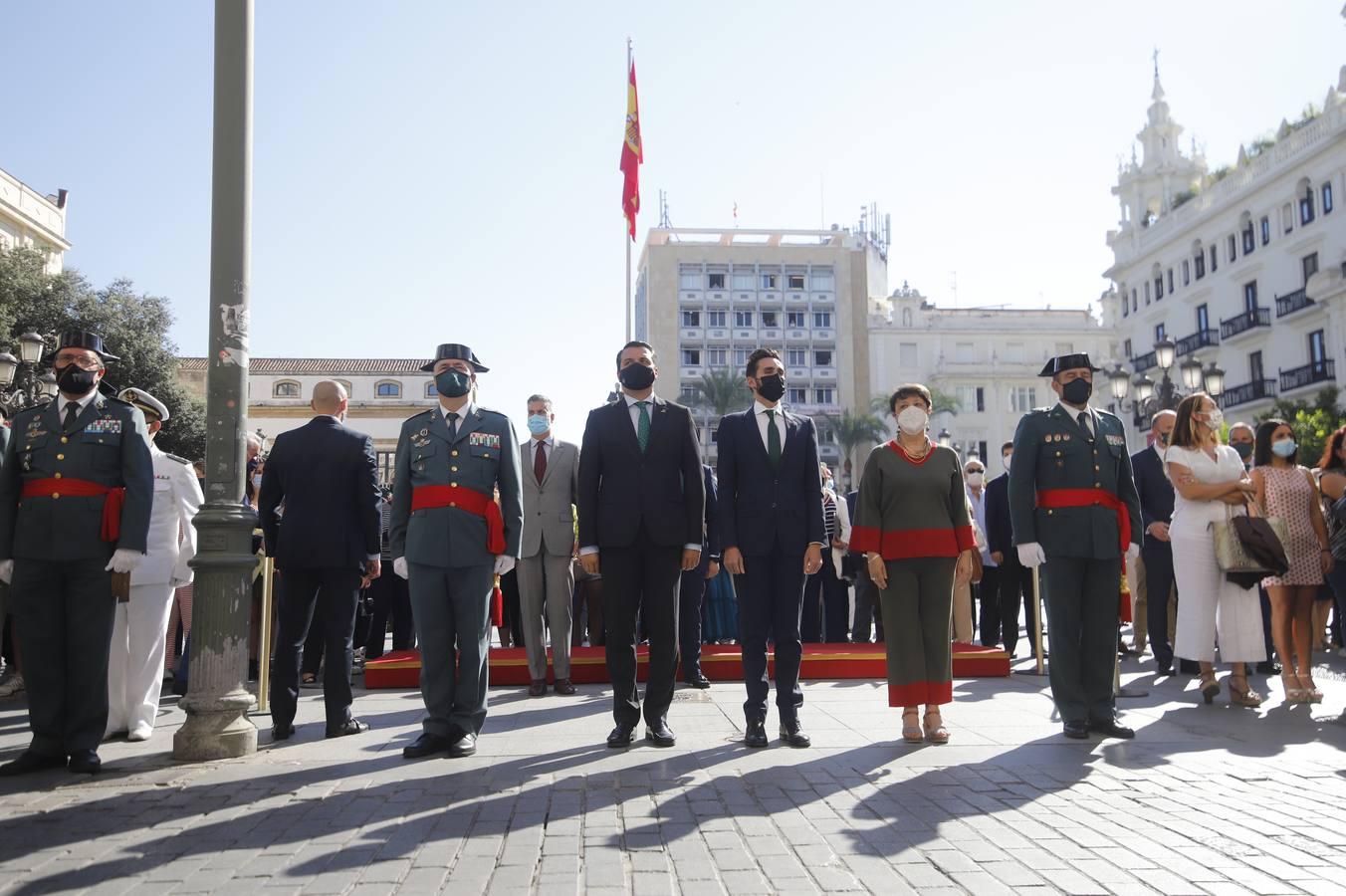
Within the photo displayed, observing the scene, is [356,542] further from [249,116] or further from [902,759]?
[902,759]

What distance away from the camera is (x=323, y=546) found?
6.86 meters

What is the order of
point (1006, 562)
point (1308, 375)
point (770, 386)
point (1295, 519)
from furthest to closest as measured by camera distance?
point (1308, 375) < point (1006, 562) < point (1295, 519) < point (770, 386)

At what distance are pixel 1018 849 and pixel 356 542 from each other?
4492 millimetres

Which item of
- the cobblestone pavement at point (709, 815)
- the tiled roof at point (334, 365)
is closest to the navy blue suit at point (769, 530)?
the cobblestone pavement at point (709, 815)

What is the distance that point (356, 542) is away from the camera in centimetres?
698

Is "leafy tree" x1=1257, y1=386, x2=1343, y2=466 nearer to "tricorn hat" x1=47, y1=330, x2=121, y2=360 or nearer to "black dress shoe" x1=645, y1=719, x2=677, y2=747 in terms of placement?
"black dress shoe" x1=645, y1=719, x2=677, y2=747

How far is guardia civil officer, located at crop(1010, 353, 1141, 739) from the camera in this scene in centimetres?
677

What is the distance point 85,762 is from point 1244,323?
177 ft

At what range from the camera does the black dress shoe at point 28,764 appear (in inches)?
224

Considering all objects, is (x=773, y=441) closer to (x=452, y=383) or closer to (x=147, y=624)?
(x=452, y=383)

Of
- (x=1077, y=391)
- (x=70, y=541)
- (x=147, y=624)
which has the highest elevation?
(x=1077, y=391)

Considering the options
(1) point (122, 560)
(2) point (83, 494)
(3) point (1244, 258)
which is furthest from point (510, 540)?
(3) point (1244, 258)

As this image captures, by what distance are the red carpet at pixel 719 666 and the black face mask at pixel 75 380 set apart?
384 cm

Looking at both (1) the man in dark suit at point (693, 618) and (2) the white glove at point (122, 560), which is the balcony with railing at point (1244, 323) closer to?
(1) the man in dark suit at point (693, 618)
